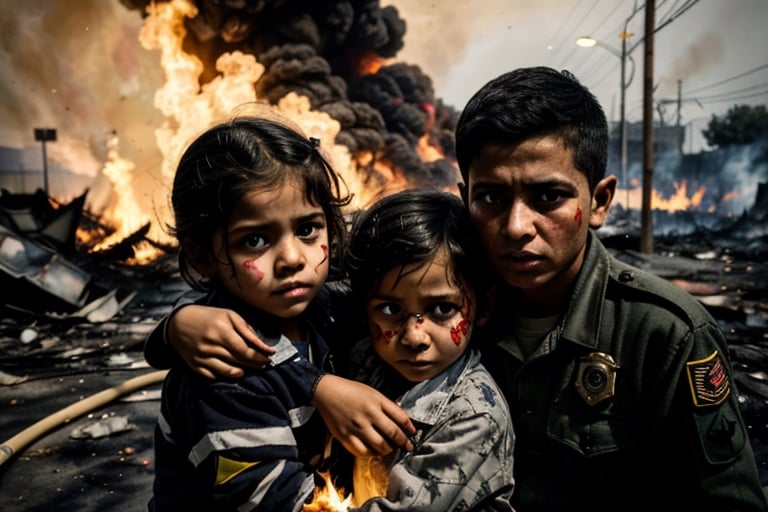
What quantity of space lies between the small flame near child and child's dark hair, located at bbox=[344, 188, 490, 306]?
0.68m

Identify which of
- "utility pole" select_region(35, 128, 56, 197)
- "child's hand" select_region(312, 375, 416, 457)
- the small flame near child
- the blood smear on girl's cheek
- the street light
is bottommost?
the small flame near child

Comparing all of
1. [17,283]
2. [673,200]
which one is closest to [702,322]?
[17,283]

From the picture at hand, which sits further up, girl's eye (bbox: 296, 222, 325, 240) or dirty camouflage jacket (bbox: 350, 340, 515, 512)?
girl's eye (bbox: 296, 222, 325, 240)

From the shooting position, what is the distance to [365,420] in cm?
163

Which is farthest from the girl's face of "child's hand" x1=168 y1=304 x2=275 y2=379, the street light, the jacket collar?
the street light

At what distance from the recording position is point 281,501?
1590 mm

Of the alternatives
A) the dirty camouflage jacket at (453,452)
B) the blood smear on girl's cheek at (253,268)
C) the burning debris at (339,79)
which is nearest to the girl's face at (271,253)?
the blood smear on girl's cheek at (253,268)

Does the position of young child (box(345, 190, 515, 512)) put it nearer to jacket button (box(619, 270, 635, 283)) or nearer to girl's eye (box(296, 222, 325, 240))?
girl's eye (box(296, 222, 325, 240))

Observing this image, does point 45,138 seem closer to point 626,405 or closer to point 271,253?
point 271,253

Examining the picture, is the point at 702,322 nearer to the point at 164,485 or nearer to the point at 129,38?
the point at 164,485

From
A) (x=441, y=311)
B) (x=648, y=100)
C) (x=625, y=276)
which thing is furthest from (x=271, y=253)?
(x=648, y=100)

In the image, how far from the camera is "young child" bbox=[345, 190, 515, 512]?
1.58 metres

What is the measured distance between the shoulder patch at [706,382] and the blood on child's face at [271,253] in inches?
50.2

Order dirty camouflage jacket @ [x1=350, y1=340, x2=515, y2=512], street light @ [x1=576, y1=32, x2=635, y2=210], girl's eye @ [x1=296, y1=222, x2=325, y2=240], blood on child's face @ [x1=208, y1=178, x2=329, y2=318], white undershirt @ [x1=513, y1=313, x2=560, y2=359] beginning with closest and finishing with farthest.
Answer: dirty camouflage jacket @ [x1=350, y1=340, x2=515, y2=512] < blood on child's face @ [x1=208, y1=178, x2=329, y2=318] < girl's eye @ [x1=296, y1=222, x2=325, y2=240] < white undershirt @ [x1=513, y1=313, x2=560, y2=359] < street light @ [x1=576, y1=32, x2=635, y2=210]
